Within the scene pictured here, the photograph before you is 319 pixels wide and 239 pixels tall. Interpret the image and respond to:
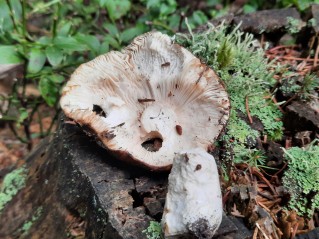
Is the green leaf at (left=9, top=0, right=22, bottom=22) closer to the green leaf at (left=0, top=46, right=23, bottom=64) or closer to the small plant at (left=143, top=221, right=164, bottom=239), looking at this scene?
the green leaf at (left=0, top=46, right=23, bottom=64)

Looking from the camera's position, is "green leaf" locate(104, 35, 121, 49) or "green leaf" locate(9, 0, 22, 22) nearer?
"green leaf" locate(9, 0, 22, 22)

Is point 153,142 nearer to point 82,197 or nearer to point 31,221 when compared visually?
point 82,197

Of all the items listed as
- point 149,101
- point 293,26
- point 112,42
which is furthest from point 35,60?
point 293,26

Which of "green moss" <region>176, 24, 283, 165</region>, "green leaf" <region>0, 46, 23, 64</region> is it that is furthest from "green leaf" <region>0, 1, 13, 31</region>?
"green moss" <region>176, 24, 283, 165</region>

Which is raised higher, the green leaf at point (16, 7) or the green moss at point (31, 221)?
the green leaf at point (16, 7)

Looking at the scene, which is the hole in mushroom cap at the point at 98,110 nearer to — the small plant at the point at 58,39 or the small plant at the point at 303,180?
the small plant at the point at 58,39

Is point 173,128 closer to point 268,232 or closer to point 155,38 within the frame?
point 155,38

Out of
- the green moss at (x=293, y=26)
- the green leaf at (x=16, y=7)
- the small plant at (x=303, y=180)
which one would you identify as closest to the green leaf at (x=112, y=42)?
the green leaf at (x=16, y=7)
